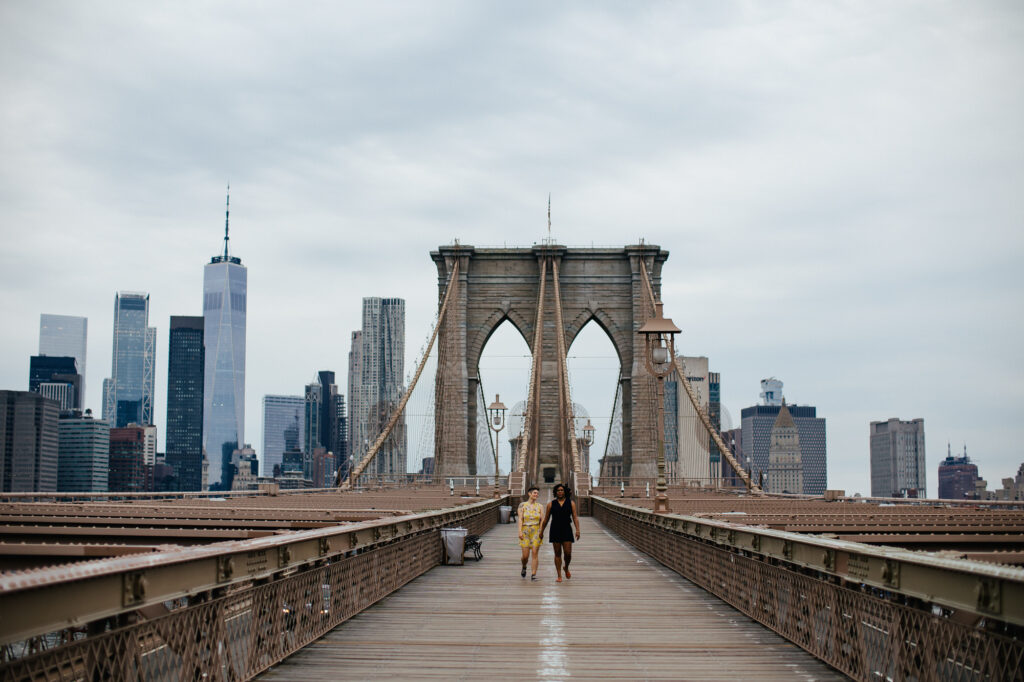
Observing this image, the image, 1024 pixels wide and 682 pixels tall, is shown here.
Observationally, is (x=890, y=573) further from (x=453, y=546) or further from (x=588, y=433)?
(x=588, y=433)

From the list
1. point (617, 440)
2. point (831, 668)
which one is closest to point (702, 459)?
point (617, 440)

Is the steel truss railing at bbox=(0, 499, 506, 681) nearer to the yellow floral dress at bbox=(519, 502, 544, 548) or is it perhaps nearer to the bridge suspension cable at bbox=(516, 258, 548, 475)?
the yellow floral dress at bbox=(519, 502, 544, 548)

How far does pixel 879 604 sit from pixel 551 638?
3120 mm

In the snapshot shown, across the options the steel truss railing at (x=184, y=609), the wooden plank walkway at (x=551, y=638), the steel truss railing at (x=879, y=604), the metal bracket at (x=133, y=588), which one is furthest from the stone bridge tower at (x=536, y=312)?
the metal bracket at (x=133, y=588)

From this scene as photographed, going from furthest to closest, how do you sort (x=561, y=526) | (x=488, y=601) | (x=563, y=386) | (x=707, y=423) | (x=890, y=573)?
(x=563, y=386), (x=707, y=423), (x=561, y=526), (x=488, y=601), (x=890, y=573)

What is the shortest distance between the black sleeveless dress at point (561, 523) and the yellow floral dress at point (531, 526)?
25 cm

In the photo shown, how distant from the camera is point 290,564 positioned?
24.8 feet

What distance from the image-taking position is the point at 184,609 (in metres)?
5.70

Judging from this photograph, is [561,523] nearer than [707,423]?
Yes

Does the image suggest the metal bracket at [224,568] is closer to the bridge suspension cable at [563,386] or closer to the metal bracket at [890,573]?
the metal bracket at [890,573]

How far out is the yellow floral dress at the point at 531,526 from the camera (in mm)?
14562

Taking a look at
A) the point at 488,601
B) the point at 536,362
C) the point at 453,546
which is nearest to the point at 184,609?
the point at 488,601

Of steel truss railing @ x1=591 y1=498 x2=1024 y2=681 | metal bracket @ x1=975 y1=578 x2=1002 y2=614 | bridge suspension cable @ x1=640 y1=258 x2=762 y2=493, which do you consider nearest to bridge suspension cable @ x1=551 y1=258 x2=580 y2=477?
bridge suspension cable @ x1=640 y1=258 x2=762 y2=493

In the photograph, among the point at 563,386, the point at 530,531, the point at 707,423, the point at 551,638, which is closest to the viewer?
the point at 551,638
